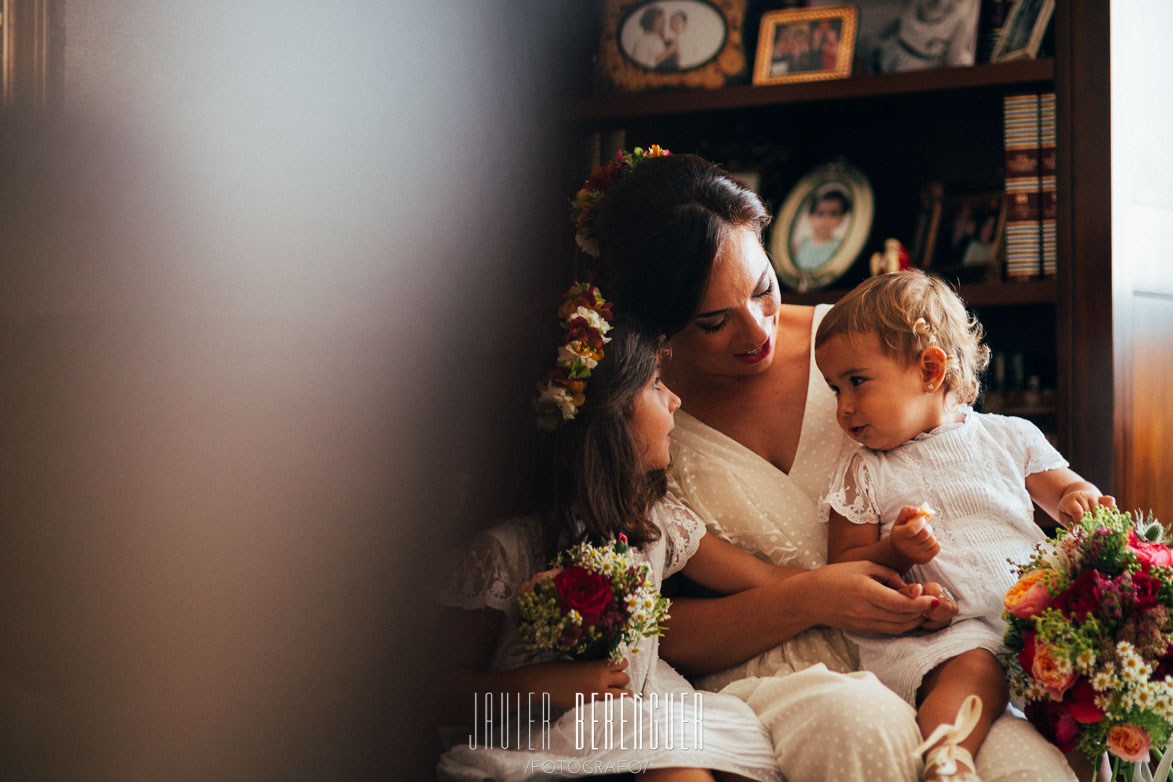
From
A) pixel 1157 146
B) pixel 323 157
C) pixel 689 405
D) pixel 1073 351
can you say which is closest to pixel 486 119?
pixel 323 157

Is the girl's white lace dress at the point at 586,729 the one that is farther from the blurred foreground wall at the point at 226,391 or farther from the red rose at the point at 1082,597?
the red rose at the point at 1082,597

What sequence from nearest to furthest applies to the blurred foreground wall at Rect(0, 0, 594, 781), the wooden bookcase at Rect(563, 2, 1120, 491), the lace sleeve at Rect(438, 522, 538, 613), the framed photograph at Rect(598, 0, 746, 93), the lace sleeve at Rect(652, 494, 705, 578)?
1. the blurred foreground wall at Rect(0, 0, 594, 781)
2. the lace sleeve at Rect(438, 522, 538, 613)
3. the lace sleeve at Rect(652, 494, 705, 578)
4. the framed photograph at Rect(598, 0, 746, 93)
5. the wooden bookcase at Rect(563, 2, 1120, 491)

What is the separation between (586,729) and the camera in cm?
83

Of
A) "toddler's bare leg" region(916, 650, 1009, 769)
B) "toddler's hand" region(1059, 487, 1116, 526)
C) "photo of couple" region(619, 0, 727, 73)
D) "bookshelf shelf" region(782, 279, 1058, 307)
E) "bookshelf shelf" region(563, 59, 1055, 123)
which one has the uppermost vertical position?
"photo of couple" region(619, 0, 727, 73)

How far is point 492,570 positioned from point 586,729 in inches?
6.1

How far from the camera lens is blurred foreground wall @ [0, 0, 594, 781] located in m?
0.50

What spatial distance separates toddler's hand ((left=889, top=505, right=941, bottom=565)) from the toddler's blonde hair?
0.54 feet

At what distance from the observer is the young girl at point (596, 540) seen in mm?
819

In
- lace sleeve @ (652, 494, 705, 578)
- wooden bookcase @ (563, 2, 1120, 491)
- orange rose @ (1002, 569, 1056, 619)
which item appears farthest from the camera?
wooden bookcase @ (563, 2, 1120, 491)

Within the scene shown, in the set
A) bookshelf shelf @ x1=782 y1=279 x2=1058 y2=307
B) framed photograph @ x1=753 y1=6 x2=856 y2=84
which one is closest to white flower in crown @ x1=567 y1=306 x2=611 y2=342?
bookshelf shelf @ x1=782 y1=279 x2=1058 y2=307

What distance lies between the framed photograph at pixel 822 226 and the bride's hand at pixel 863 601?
539 millimetres

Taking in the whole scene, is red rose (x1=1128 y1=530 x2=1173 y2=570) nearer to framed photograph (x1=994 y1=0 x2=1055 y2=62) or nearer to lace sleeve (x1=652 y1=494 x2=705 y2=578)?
lace sleeve (x1=652 y1=494 x2=705 y2=578)

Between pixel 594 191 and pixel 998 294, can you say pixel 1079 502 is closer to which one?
pixel 998 294

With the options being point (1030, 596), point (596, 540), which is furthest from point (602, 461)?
point (1030, 596)
